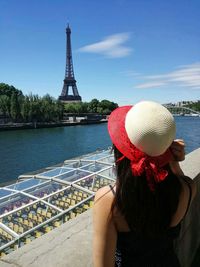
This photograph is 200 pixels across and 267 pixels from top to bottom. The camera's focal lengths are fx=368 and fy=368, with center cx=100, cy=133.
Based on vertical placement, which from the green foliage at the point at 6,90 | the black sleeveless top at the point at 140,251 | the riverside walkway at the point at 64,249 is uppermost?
the green foliage at the point at 6,90

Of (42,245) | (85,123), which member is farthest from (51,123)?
(42,245)

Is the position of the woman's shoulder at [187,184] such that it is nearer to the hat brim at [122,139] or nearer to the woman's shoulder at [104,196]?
the hat brim at [122,139]

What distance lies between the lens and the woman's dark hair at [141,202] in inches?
49.6

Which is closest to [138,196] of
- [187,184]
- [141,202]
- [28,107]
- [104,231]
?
[141,202]

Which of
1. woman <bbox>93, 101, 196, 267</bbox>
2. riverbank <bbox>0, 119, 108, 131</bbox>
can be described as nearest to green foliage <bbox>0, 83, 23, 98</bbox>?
riverbank <bbox>0, 119, 108, 131</bbox>

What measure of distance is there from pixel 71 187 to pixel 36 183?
1423 mm

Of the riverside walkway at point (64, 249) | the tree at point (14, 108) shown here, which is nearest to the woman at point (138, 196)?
the riverside walkway at point (64, 249)

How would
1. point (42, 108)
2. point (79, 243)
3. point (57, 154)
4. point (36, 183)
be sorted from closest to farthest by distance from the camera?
point (79, 243) → point (36, 183) → point (57, 154) → point (42, 108)

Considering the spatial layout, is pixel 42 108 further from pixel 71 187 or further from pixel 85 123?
pixel 71 187

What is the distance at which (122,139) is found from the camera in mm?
1294

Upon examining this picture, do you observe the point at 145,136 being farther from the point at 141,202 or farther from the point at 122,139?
the point at 141,202

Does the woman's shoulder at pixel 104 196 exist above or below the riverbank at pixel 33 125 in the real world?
above

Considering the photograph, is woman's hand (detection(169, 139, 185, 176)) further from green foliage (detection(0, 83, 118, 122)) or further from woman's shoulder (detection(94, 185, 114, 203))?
green foliage (detection(0, 83, 118, 122))

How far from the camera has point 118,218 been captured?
126cm
